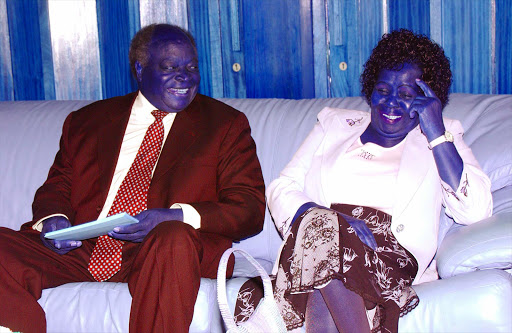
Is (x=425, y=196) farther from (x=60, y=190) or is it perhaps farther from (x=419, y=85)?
(x=60, y=190)

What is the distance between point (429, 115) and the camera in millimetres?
2172

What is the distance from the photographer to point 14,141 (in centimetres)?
288

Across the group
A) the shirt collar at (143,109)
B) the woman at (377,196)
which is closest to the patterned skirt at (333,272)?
the woman at (377,196)

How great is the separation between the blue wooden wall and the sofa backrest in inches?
10.7

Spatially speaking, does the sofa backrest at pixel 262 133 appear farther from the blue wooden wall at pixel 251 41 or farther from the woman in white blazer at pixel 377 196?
the blue wooden wall at pixel 251 41

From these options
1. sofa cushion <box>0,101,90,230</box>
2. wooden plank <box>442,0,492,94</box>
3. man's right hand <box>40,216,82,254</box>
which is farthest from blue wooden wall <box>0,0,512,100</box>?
man's right hand <box>40,216,82,254</box>

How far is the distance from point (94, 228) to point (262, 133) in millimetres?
980

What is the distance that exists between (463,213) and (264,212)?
0.70 m

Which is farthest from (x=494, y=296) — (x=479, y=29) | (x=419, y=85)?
(x=479, y=29)

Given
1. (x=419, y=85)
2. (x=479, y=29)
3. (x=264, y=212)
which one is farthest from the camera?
(x=479, y=29)

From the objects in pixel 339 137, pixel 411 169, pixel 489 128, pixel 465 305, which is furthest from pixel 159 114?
pixel 465 305

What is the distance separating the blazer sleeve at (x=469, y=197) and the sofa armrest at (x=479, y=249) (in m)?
0.07

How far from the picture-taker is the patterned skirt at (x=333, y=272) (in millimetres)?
1791

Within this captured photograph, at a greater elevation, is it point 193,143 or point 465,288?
point 193,143
